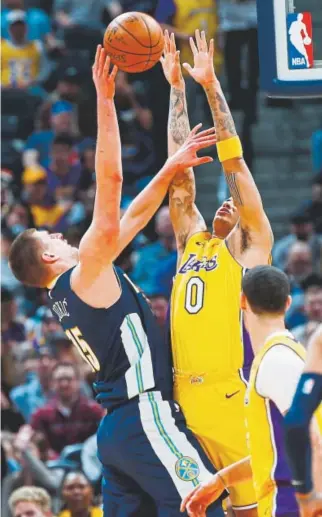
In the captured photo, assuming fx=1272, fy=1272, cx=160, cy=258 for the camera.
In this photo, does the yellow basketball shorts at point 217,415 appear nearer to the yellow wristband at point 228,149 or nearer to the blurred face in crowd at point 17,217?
the yellow wristband at point 228,149

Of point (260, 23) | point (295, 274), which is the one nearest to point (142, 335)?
point (260, 23)

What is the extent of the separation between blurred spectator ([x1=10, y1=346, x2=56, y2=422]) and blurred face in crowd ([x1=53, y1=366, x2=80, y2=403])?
560mm

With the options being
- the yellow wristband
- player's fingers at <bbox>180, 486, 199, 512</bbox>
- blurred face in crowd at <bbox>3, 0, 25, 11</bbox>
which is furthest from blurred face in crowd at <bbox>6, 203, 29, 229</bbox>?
player's fingers at <bbox>180, 486, 199, 512</bbox>

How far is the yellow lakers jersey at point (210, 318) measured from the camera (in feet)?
22.3

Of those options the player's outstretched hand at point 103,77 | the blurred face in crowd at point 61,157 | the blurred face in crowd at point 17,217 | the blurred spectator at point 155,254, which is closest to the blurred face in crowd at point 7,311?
the blurred face in crowd at point 17,217

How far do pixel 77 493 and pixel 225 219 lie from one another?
10.9 feet

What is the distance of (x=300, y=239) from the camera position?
1312 centimetres

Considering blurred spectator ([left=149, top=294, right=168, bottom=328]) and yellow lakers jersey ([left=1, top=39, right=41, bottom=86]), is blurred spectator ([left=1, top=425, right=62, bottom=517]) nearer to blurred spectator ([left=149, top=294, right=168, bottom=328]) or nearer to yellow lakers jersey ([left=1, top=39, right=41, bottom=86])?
blurred spectator ([left=149, top=294, right=168, bottom=328])

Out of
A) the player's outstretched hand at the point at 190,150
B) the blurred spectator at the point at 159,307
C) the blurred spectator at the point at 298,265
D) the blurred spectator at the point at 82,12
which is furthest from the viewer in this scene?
the blurred spectator at the point at 82,12

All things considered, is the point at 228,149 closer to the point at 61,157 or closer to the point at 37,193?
the point at 37,193

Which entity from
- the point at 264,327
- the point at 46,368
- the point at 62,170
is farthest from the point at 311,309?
the point at 264,327

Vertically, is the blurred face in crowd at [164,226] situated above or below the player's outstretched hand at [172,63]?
below

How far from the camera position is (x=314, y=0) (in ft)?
27.6

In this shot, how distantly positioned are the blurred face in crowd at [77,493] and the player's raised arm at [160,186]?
3162 mm
